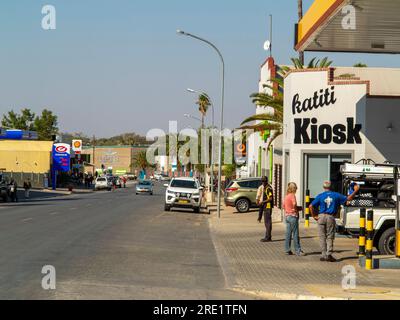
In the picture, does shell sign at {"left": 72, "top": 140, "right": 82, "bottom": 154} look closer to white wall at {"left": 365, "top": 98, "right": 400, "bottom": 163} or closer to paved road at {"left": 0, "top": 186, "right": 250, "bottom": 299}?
paved road at {"left": 0, "top": 186, "right": 250, "bottom": 299}

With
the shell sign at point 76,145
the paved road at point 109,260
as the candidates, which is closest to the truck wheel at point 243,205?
the paved road at point 109,260

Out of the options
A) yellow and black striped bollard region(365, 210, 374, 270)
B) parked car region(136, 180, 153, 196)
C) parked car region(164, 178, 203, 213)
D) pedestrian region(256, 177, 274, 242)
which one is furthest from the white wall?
parked car region(136, 180, 153, 196)

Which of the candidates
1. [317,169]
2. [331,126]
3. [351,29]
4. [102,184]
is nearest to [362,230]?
[351,29]

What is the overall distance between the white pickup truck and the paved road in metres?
3.45

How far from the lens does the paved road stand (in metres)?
12.9

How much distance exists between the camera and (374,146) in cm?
2919

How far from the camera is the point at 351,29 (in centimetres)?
2281

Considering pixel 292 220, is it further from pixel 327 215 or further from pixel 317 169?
pixel 317 169

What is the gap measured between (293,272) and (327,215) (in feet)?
8.15

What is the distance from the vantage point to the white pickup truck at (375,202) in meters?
18.5

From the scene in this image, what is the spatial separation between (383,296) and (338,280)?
A: 2.20 meters

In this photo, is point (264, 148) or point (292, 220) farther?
point (264, 148)
